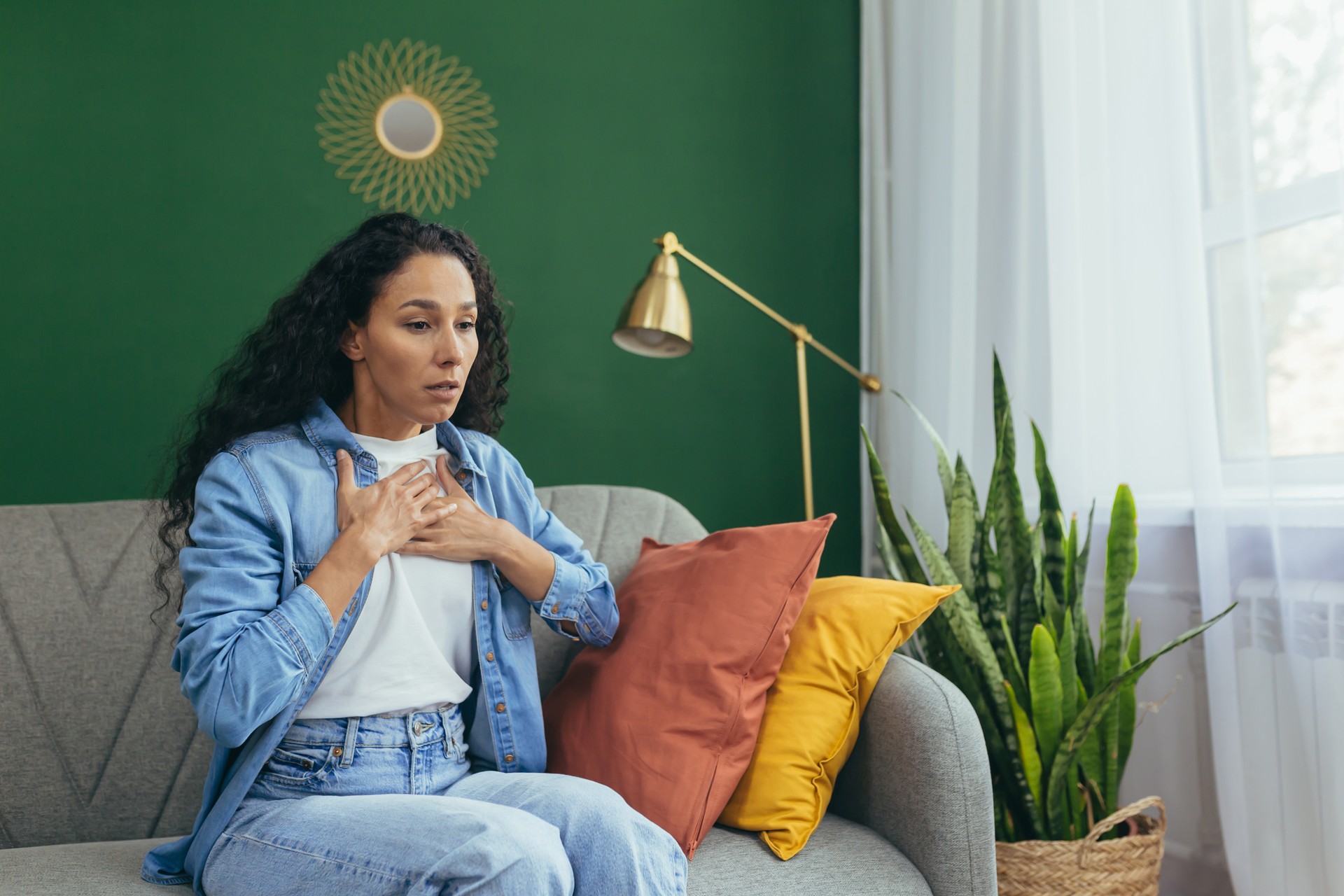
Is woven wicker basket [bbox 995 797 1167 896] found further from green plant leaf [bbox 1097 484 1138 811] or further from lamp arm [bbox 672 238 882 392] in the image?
lamp arm [bbox 672 238 882 392]

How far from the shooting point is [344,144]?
98.3 inches

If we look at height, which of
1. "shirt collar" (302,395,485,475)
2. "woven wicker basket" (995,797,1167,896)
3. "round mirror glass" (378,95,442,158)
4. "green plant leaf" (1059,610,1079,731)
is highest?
"round mirror glass" (378,95,442,158)

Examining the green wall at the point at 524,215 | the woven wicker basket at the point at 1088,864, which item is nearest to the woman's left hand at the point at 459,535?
the woven wicker basket at the point at 1088,864

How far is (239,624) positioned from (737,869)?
2.34 ft

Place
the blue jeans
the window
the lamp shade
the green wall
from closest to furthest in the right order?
the blue jeans < the window < the lamp shade < the green wall

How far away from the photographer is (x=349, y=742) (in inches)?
49.0

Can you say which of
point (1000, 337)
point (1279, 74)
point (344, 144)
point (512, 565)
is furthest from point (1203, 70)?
point (344, 144)

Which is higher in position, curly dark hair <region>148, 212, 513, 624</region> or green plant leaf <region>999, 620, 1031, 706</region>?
curly dark hair <region>148, 212, 513, 624</region>

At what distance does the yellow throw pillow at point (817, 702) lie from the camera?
140 cm

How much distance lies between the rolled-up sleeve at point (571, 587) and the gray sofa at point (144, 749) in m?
0.29

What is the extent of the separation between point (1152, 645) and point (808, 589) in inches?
32.3

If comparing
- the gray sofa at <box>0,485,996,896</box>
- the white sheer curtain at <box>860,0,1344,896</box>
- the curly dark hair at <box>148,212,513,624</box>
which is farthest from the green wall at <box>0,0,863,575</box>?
the curly dark hair at <box>148,212,513,624</box>

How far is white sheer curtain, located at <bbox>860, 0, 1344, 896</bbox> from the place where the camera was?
1.59 m

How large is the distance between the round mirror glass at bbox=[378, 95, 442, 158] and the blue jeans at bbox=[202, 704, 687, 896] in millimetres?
1683
